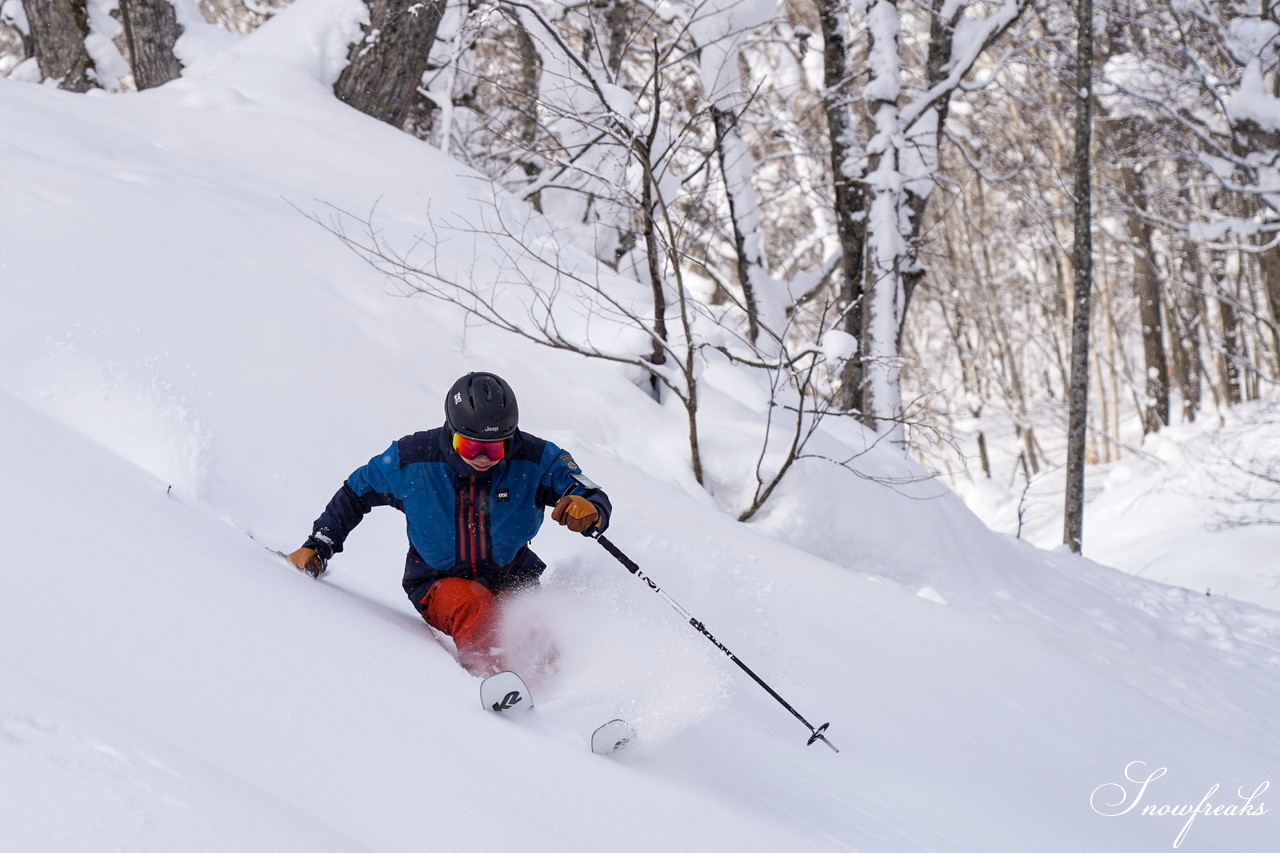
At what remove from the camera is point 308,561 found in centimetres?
312

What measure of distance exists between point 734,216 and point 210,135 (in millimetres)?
4220

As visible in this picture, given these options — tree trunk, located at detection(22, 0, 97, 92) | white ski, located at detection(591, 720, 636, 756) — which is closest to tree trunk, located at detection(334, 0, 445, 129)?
tree trunk, located at detection(22, 0, 97, 92)

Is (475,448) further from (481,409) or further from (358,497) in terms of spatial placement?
(358,497)

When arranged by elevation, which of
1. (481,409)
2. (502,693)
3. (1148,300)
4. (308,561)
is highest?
(1148,300)

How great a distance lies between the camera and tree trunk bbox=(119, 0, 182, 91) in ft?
25.4

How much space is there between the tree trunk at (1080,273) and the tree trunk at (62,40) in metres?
8.79

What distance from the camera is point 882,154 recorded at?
8.17 m

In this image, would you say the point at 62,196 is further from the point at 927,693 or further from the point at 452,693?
the point at 927,693

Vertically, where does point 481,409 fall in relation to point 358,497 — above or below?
above

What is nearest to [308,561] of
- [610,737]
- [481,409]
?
[481,409]

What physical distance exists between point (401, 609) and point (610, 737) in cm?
123

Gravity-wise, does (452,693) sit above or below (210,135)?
below

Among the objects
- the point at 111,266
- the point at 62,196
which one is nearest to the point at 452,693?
the point at 111,266

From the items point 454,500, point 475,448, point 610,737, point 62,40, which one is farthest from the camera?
point 62,40
